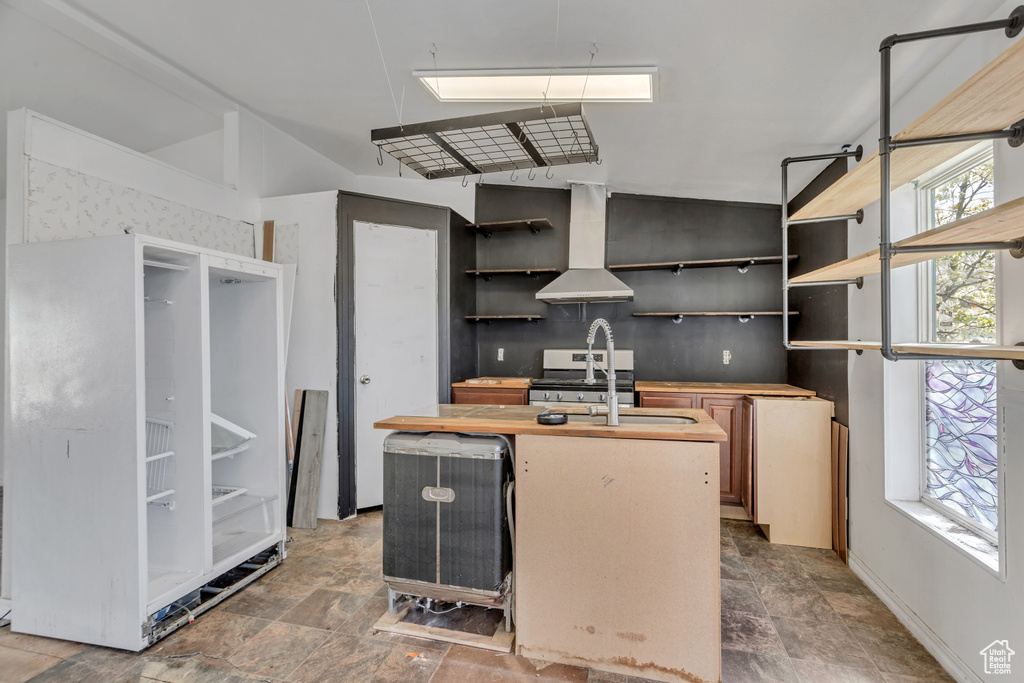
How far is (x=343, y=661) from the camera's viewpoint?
198 cm

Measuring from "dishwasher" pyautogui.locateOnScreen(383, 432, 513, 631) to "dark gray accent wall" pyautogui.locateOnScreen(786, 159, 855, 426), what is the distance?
2243mm

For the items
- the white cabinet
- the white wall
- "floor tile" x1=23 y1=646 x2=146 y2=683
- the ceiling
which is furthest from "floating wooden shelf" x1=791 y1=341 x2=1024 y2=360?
"floor tile" x1=23 y1=646 x2=146 y2=683

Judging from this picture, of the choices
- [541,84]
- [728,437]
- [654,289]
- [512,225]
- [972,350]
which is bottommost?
[728,437]

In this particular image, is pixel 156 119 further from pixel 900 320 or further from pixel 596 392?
pixel 900 320

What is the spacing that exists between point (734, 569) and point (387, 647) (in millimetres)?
2003

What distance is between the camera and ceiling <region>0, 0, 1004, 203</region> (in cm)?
191

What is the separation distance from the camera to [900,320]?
2371 mm

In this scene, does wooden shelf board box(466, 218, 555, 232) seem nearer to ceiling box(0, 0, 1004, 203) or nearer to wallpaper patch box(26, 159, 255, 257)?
ceiling box(0, 0, 1004, 203)

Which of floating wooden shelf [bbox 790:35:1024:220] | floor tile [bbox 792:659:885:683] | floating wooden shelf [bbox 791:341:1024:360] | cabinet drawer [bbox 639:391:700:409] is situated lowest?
floor tile [bbox 792:659:885:683]

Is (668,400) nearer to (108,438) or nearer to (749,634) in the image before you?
(749,634)

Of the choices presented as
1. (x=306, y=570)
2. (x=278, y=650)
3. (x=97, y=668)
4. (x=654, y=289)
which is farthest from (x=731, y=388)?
(x=97, y=668)

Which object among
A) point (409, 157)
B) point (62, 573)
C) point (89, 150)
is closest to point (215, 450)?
point (62, 573)

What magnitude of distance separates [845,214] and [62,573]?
4.18 m

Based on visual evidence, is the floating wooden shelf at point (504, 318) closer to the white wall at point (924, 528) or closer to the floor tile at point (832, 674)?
the white wall at point (924, 528)
